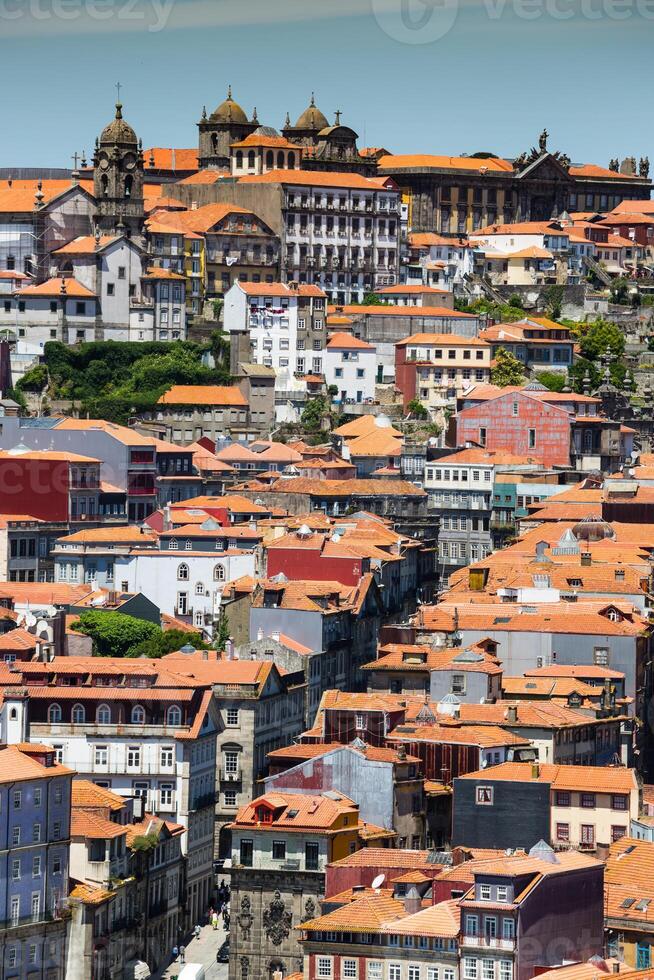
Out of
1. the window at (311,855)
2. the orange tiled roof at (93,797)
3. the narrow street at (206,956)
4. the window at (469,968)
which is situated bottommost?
the narrow street at (206,956)

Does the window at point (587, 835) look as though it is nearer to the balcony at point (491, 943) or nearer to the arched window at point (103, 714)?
the balcony at point (491, 943)

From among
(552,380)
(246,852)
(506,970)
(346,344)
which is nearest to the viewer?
(506,970)

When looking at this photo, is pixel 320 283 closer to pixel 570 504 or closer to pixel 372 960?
pixel 570 504

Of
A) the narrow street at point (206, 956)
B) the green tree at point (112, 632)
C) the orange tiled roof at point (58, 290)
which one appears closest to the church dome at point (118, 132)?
the orange tiled roof at point (58, 290)

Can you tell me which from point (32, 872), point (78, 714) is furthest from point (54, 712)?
point (32, 872)

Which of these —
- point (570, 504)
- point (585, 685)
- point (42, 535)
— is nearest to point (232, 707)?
point (585, 685)

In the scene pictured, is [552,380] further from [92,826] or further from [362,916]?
[362,916]
